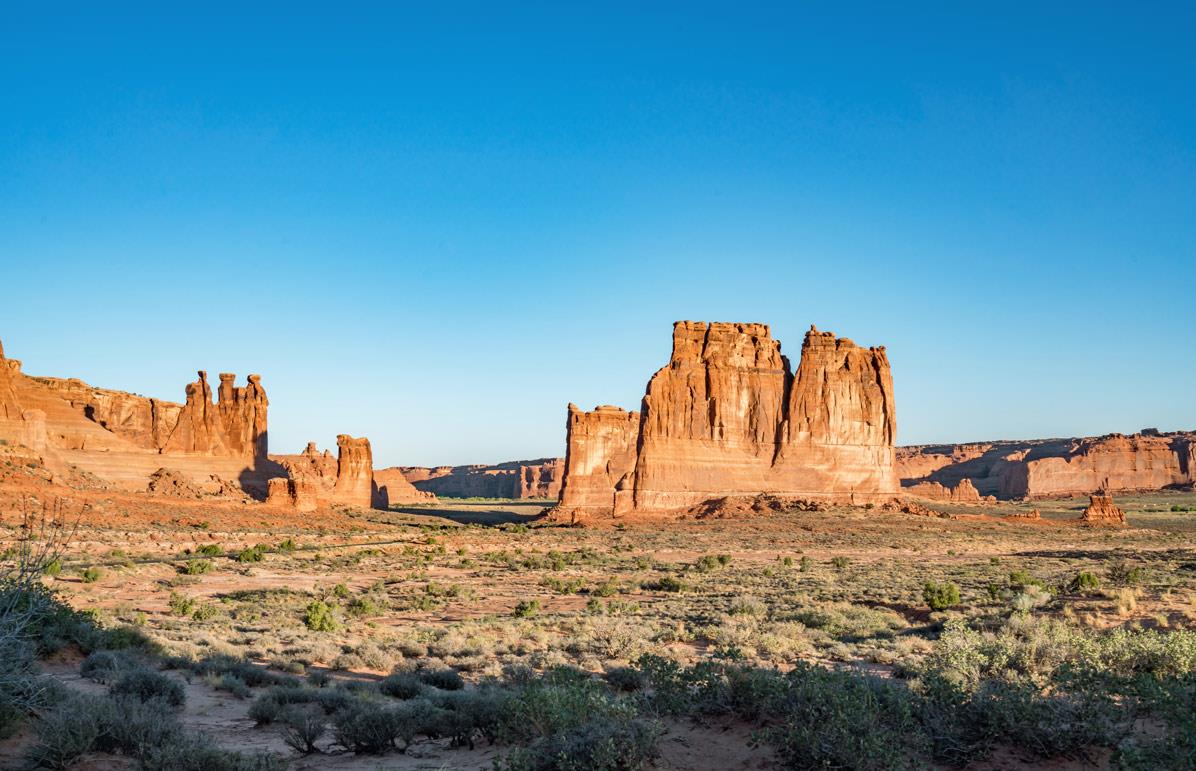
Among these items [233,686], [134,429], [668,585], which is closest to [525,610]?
[668,585]

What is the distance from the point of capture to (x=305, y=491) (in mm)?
68688

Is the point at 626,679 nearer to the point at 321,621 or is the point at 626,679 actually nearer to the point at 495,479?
the point at 321,621

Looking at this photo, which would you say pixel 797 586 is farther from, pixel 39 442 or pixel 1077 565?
pixel 39 442

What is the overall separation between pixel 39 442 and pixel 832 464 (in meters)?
64.2

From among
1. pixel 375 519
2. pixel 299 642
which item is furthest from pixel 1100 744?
pixel 375 519

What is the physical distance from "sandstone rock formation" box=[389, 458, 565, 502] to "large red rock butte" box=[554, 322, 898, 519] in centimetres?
5624

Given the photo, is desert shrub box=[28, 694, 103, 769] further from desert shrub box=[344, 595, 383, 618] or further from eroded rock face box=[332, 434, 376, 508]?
eroded rock face box=[332, 434, 376, 508]

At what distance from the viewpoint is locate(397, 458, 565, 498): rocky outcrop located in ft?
490

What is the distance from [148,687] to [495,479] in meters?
161

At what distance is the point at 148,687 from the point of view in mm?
9383

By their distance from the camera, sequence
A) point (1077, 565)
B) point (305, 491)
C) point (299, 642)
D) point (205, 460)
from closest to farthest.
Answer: point (299, 642) < point (1077, 565) < point (305, 491) < point (205, 460)

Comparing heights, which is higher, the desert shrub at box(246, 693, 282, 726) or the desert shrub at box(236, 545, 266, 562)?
the desert shrub at box(246, 693, 282, 726)

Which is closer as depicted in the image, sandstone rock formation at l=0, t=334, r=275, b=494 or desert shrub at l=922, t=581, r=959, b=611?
desert shrub at l=922, t=581, r=959, b=611

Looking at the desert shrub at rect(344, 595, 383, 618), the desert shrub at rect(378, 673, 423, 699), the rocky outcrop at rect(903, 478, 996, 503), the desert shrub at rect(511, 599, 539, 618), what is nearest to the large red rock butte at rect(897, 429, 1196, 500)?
the rocky outcrop at rect(903, 478, 996, 503)
